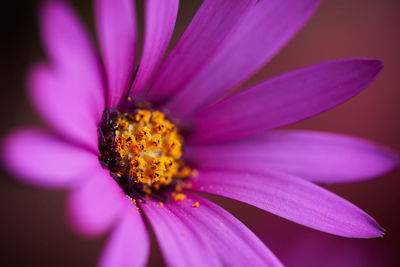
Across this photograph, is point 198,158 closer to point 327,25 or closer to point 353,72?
point 353,72

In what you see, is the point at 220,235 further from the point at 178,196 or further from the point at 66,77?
the point at 66,77

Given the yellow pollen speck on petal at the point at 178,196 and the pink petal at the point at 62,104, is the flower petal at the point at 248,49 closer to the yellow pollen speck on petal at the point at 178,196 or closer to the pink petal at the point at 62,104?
the yellow pollen speck on petal at the point at 178,196

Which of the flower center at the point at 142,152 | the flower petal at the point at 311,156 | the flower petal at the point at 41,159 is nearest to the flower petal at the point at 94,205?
the flower petal at the point at 41,159

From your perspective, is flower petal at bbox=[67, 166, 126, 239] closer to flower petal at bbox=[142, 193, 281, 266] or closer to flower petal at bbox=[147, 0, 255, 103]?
flower petal at bbox=[142, 193, 281, 266]

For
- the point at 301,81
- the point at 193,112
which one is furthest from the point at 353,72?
the point at 193,112

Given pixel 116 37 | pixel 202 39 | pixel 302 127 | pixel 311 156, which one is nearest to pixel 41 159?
pixel 116 37

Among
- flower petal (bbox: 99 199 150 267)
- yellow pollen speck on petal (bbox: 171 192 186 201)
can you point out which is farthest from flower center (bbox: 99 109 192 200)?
flower petal (bbox: 99 199 150 267)

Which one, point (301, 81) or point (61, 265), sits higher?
point (301, 81)

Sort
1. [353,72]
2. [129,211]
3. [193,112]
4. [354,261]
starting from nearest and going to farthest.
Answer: [129,211] < [353,72] < [193,112] < [354,261]
